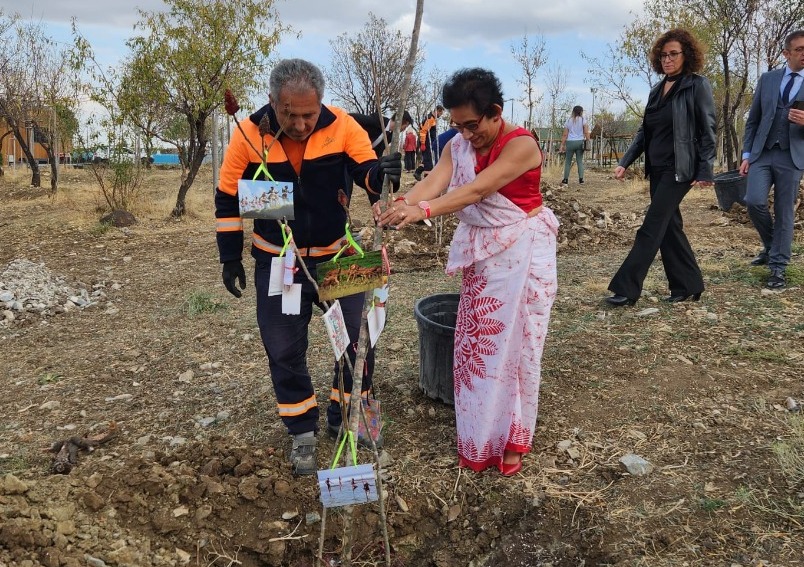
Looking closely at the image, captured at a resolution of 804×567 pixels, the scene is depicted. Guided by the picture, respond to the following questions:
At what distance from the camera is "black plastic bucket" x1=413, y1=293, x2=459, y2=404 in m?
2.87

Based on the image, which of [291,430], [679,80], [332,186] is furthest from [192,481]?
[679,80]

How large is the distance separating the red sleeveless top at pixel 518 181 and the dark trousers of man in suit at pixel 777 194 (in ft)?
10.3

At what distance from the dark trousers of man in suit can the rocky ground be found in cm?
31

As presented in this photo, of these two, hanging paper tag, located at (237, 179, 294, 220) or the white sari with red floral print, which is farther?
the white sari with red floral print

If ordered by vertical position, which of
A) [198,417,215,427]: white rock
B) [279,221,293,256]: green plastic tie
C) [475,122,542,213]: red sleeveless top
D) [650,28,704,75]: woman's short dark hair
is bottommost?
[198,417,215,427]: white rock

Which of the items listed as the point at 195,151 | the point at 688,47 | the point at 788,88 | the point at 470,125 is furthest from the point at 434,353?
the point at 195,151

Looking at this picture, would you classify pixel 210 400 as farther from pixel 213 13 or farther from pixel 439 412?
pixel 213 13

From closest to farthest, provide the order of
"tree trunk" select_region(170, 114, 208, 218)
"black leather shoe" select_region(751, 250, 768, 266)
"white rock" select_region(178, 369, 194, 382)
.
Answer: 1. "white rock" select_region(178, 369, 194, 382)
2. "black leather shoe" select_region(751, 250, 768, 266)
3. "tree trunk" select_region(170, 114, 208, 218)

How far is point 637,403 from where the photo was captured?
300 cm

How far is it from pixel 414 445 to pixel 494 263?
0.97m

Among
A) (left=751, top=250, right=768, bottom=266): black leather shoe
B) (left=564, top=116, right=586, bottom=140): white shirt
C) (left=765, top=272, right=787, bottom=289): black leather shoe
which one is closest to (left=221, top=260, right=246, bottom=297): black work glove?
(left=765, top=272, right=787, bottom=289): black leather shoe

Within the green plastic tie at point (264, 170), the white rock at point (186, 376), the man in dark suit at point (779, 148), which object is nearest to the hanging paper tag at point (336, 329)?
the green plastic tie at point (264, 170)

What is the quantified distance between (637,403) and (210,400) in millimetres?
2199

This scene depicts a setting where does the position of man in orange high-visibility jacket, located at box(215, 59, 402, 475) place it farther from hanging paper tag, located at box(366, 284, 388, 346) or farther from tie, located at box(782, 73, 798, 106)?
tie, located at box(782, 73, 798, 106)
